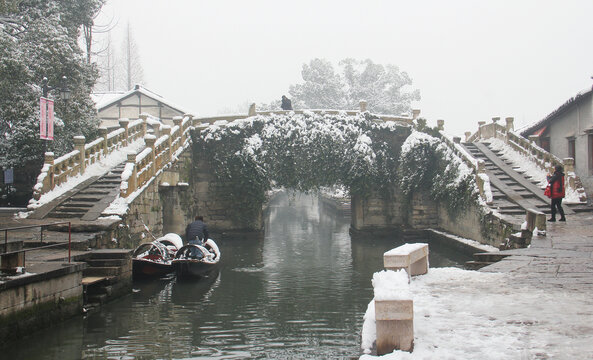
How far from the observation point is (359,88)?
52156 millimetres

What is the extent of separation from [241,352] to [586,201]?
14428mm

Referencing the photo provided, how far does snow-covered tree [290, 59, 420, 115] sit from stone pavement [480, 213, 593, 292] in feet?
127

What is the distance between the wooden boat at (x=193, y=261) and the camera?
588 inches

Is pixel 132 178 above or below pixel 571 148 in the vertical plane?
below

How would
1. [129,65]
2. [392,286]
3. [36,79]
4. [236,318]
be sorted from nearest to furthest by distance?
[392,286]
[236,318]
[36,79]
[129,65]

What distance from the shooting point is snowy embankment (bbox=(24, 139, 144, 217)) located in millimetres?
16767

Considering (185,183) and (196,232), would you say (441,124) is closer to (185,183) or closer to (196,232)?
(185,183)

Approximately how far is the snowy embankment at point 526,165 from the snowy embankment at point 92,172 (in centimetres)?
1629

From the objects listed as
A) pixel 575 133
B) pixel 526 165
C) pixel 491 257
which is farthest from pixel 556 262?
pixel 575 133

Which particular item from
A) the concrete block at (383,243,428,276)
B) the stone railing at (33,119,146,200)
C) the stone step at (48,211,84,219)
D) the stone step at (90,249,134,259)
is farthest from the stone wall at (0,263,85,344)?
the stone railing at (33,119,146,200)

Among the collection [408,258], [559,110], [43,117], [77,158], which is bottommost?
[408,258]

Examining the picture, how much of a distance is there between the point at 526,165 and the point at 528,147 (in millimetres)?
787

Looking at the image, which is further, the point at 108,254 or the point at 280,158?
the point at 280,158

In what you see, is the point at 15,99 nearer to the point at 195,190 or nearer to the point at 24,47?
the point at 24,47
